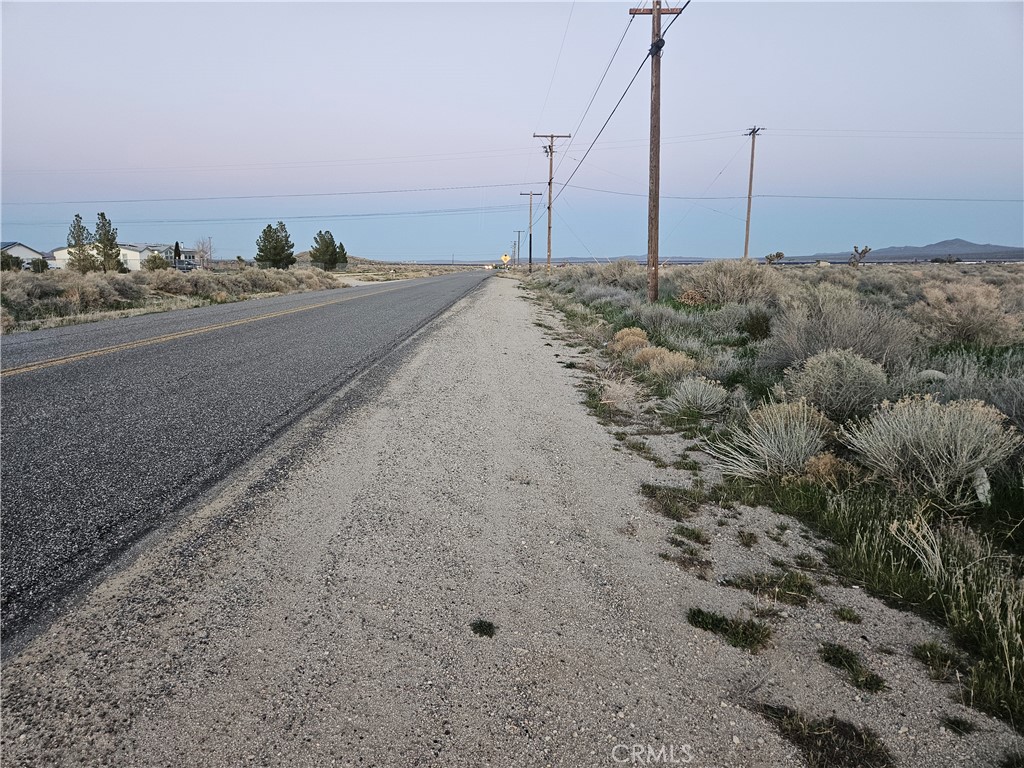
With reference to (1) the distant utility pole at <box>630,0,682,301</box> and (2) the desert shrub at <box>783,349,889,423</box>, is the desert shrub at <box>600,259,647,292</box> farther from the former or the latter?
(2) the desert shrub at <box>783,349,889,423</box>

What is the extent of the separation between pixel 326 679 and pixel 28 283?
79.4 ft

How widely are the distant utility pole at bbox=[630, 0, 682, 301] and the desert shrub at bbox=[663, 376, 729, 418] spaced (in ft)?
30.3

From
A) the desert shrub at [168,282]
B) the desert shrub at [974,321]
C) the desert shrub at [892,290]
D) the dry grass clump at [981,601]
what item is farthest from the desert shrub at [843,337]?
the desert shrub at [168,282]

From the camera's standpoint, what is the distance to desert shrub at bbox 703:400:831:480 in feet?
14.8

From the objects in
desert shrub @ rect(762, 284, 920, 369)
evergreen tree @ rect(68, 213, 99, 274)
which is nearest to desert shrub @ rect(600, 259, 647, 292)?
desert shrub @ rect(762, 284, 920, 369)

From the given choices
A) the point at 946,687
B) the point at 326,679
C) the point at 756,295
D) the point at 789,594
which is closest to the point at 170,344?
the point at 326,679

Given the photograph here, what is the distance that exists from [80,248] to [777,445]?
67598 mm

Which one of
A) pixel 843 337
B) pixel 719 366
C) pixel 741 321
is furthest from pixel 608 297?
pixel 843 337

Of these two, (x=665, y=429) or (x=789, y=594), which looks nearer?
(x=789, y=594)

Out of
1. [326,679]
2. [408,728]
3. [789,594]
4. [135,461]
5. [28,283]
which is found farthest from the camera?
[28,283]

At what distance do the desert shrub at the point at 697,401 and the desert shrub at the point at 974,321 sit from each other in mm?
6863

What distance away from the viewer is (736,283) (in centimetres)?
1702

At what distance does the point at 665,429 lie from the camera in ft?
19.7

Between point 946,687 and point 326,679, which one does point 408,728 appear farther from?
point 946,687
